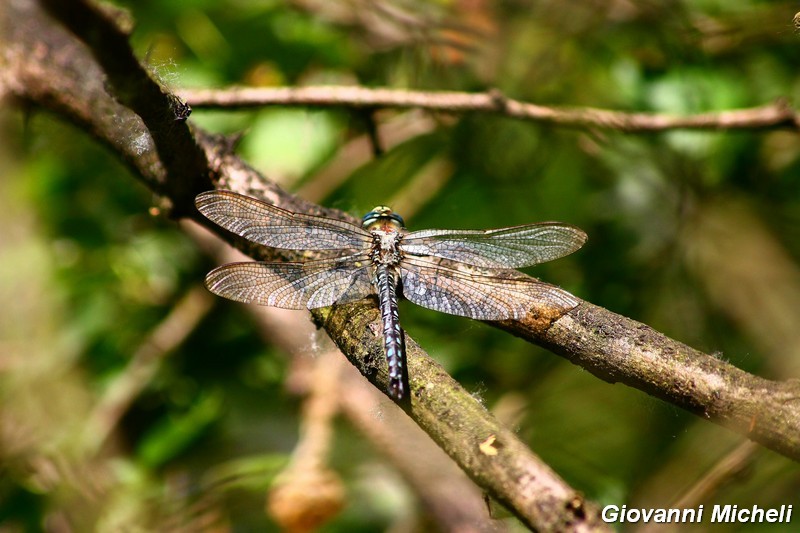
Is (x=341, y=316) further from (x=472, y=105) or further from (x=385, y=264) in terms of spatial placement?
(x=472, y=105)

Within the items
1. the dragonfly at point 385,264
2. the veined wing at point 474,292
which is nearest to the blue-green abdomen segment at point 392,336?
the dragonfly at point 385,264

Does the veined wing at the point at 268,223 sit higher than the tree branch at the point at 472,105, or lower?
lower

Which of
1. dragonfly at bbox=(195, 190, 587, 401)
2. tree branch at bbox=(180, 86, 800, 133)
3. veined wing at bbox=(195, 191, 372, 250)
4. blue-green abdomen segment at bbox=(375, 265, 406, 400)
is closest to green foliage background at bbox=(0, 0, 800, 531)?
tree branch at bbox=(180, 86, 800, 133)

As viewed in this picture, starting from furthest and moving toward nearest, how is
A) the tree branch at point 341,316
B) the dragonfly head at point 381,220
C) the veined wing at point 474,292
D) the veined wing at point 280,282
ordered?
1. the dragonfly head at point 381,220
2. the veined wing at point 280,282
3. the veined wing at point 474,292
4. the tree branch at point 341,316

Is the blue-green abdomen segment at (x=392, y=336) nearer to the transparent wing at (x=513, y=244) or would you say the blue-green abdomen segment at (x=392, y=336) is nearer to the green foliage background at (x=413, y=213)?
the transparent wing at (x=513, y=244)

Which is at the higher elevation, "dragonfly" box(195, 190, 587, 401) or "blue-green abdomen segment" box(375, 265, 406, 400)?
"dragonfly" box(195, 190, 587, 401)

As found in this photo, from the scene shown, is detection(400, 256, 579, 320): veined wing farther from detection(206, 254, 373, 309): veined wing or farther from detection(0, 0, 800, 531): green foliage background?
detection(0, 0, 800, 531): green foliage background

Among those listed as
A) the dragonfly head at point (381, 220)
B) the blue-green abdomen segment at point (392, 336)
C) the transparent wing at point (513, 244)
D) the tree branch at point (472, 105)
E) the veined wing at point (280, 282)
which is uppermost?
the tree branch at point (472, 105)

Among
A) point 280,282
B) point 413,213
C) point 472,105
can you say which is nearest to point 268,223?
point 280,282

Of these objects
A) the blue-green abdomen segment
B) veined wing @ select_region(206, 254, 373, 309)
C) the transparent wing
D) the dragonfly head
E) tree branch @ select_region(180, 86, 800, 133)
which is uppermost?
tree branch @ select_region(180, 86, 800, 133)
